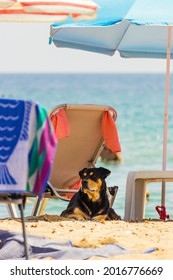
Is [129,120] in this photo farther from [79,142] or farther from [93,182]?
[93,182]

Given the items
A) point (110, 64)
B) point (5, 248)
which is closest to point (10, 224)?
point (5, 248)

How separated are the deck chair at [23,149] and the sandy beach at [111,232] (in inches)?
29.1

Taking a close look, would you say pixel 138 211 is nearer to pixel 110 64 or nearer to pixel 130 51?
pixel 130 51

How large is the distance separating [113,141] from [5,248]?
8.13 ft

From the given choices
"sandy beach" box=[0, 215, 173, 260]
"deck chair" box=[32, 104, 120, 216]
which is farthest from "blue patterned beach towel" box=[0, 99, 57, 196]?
"deck chair" box=[32, 104, 120, 216]

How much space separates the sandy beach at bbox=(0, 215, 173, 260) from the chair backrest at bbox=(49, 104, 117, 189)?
975 millimetres

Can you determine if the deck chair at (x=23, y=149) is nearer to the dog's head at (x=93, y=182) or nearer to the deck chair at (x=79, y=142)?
the dog's head at (x=93, y=182)

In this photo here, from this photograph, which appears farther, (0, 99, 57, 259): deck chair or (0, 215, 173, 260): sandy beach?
(0, 215, 173, 260): sandy beach

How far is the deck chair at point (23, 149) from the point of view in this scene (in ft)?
15.0

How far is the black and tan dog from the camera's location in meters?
6.97

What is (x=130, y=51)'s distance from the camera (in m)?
8.66

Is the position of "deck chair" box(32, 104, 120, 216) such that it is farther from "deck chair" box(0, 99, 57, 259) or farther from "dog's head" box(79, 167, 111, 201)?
"deck chair" box(0, 99, 57, 259)

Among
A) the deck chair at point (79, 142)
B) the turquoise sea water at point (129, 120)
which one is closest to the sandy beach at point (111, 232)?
the deck chair at point (79, 142)

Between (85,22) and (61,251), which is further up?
(85,22)
